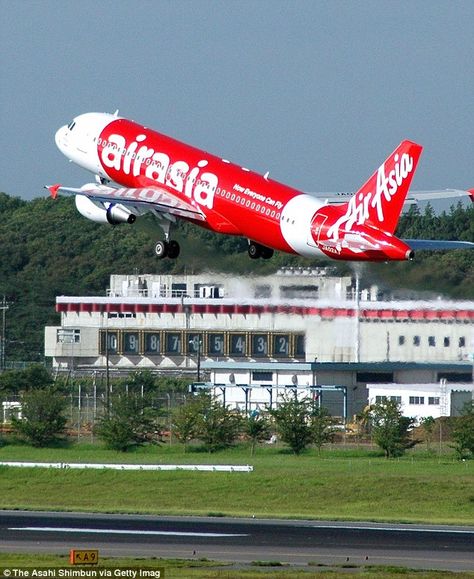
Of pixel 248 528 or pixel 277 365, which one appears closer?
pixel 248 528

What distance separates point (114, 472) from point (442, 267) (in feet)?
88.2

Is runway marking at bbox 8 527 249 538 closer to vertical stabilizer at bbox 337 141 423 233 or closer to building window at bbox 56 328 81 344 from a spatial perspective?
vertical stabilizer at bbox 337 141 423 233

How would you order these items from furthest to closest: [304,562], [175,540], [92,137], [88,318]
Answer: [88,318]
[92,137]
[175,540]
[304,562]

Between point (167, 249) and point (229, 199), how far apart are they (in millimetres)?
4587

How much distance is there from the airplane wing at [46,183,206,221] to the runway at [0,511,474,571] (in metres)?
14.5

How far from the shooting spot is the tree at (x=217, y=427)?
402ft

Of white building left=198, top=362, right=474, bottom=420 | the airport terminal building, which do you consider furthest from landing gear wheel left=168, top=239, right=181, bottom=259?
white building left=198, top=362, right=474, bottom=420

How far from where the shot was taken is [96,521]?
84312 millimetres

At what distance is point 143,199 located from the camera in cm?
8044

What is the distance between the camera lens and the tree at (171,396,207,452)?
124500 mm

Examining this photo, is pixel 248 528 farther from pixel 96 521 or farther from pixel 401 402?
pixel 401 402

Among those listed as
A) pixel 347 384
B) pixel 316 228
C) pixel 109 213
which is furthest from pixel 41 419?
pixel 316 228

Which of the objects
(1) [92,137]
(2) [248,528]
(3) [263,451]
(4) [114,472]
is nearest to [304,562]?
(2) [248,528]

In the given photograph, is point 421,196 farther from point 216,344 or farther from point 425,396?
point 216,344
